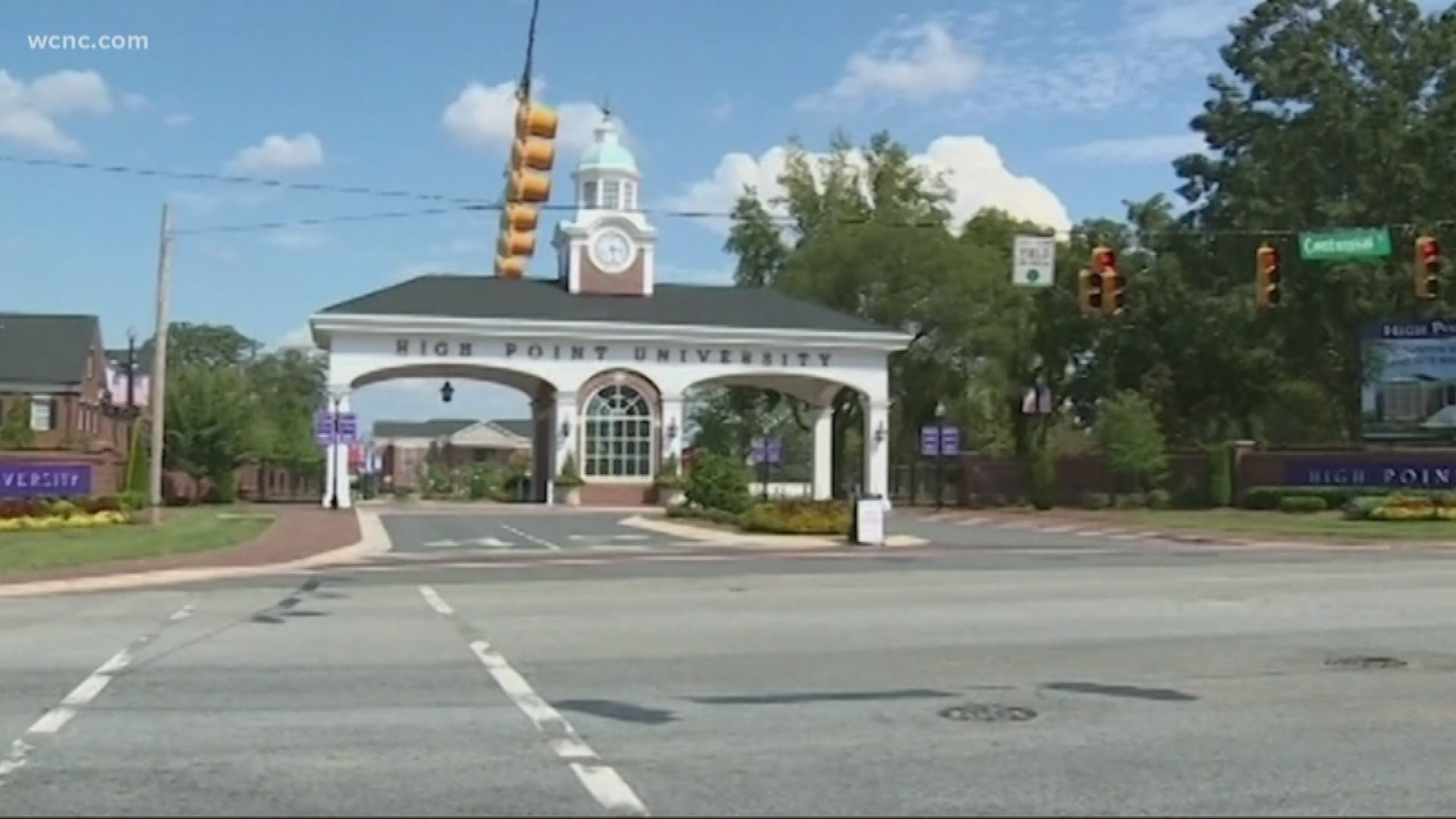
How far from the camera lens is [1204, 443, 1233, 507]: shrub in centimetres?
6056

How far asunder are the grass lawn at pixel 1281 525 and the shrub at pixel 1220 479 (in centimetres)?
243

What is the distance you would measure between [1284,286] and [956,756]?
57.5 m

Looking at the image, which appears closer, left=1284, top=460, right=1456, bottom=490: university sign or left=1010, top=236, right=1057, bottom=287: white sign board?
left=1010, top=236, right=1057, bottom=287: white sign board

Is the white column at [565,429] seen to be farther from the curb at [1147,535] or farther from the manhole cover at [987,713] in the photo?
the manhole cover at [987,713]

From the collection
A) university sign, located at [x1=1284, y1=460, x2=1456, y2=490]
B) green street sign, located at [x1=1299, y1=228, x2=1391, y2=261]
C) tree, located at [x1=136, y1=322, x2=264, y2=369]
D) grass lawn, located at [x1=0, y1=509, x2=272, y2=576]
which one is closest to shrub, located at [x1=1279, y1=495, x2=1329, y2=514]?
university sign, located at [x1=1284, y1=460, x2=1456, y2=490]

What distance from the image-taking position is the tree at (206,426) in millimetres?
64812

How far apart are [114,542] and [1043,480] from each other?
41.3 m

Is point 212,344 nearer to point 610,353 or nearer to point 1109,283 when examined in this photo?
point 610,353

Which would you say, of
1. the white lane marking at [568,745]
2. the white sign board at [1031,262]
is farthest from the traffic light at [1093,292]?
the white lane marking at [568,745]

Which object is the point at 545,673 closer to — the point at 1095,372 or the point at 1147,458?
the point at 1147,458

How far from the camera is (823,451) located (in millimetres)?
71375

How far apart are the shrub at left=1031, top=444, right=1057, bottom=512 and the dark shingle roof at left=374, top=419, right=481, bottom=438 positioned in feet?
345

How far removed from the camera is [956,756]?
9.48 m

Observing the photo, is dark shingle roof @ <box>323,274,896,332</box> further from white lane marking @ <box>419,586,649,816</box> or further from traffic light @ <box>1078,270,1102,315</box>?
white lane marking @ <box>419,586,649,816</box>
